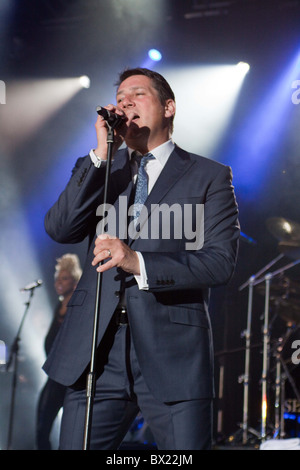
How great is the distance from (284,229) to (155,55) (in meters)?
2.30

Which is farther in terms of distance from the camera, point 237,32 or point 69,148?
point 69,148

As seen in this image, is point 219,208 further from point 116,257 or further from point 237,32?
point 237,32

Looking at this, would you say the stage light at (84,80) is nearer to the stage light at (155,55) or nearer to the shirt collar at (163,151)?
the stage light at (155,55)

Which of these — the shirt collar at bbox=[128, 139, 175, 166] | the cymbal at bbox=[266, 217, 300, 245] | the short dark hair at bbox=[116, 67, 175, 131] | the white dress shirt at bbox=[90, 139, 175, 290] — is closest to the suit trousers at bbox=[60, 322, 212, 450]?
the white dress shirt at bbox=[90, 139, 175, 290]

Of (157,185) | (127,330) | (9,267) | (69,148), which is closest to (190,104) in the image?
(69,148)

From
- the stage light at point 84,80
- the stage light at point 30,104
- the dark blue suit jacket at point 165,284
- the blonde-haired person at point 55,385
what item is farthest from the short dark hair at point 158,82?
the stage light at point 84,80

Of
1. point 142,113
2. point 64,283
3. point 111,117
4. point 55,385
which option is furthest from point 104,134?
point 64,283

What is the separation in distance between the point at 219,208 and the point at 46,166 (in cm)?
409

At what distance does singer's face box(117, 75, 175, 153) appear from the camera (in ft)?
6.73

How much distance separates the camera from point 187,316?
1.65 m

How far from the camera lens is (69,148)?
5605 mm

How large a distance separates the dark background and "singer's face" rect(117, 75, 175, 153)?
3.39 m

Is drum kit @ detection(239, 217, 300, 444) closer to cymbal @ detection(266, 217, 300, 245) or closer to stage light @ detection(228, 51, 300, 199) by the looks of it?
cymbal @ detection(266, 217, 300, 245)

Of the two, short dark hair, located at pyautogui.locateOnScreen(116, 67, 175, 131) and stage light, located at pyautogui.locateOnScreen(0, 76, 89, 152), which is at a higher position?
stage light, located at pyautogui.locateOnScreen(0, 76, 89, 152)
